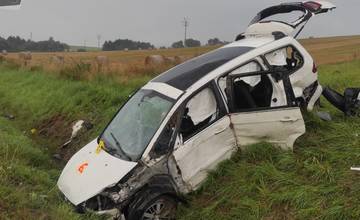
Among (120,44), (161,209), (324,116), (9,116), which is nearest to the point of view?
(161,209)

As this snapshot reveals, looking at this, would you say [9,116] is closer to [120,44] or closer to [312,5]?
[312,5]

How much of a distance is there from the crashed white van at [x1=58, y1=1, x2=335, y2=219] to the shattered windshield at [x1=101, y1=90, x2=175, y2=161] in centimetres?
2

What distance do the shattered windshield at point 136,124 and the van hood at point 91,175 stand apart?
0.51 feet

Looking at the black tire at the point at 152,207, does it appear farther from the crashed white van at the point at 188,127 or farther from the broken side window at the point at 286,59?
the broken side window at the point at 286,59

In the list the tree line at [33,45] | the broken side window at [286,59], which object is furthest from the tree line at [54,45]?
the broken side window at [286,59]

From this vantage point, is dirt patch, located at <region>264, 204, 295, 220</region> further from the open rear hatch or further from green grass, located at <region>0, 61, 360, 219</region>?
the open rear hatch

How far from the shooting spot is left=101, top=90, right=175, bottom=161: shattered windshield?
21.3ft

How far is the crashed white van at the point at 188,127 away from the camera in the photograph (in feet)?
20.2

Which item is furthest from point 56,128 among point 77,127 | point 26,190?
point 26,190

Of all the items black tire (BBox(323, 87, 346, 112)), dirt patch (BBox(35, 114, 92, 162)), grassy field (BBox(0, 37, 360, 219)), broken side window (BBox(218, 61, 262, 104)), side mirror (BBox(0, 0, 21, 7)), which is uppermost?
side mirror (BBox(0, 0, 21, 7))

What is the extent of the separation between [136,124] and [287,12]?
4.29 m

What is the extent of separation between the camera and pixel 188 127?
6.69 m

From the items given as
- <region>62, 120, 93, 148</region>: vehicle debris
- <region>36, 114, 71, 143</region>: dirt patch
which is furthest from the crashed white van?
<region>36, 114, 71, 143</region>: dirt patch

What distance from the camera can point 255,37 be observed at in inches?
335
